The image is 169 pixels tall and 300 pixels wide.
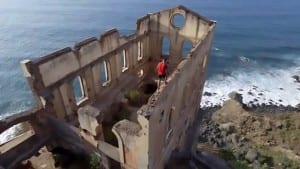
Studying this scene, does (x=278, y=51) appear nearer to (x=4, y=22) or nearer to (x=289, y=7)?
(x=289, y=7)

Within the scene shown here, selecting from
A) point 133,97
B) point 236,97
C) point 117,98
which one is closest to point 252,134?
point 236,97

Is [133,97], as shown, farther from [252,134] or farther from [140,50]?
[252,134]

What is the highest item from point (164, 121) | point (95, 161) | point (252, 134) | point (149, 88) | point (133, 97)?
point (164, 121)

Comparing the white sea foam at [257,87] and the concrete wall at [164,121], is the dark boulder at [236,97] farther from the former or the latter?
the concrete wall at [164,121]

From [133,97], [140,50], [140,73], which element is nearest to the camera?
[133,97]

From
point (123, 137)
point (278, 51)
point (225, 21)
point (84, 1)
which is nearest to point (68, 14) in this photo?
point (84, 1)

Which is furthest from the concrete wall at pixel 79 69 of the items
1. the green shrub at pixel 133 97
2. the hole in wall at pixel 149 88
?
the hole in wall at pixel 149 88

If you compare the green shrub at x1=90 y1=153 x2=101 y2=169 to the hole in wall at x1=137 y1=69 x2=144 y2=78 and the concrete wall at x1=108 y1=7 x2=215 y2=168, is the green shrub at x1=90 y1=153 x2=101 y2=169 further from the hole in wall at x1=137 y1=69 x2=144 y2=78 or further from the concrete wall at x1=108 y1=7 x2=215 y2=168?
the hole in wall at x1=137 y1=69 x2=144 y2=78
